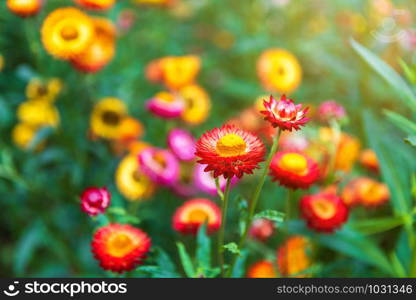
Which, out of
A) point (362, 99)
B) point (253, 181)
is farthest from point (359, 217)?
point (362, 99)

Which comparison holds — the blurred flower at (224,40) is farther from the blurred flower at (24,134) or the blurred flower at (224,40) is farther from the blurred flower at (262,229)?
the blurred flower at (262,229)

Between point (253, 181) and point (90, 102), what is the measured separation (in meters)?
0.64

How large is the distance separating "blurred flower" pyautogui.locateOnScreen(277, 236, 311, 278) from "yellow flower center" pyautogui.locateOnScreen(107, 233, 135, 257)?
46 cm

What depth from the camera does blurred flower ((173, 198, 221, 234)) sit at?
4.01 ft

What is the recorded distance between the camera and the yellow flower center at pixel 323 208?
1.16 metres

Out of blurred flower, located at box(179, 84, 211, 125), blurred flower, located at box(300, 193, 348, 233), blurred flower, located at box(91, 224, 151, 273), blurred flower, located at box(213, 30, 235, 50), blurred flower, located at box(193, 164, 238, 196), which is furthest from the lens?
blurred flower, located at box(213, 30, 235, 50)

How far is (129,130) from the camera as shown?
5.55 feet

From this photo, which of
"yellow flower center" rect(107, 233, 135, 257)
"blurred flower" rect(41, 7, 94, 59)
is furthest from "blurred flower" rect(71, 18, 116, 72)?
"yellow flower center" rect(107, 233, 135, 257)

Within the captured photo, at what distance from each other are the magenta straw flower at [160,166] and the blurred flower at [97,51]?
1.00 ft

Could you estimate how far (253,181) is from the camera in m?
1.84

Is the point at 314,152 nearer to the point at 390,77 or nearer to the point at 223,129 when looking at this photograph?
the point at 390,77

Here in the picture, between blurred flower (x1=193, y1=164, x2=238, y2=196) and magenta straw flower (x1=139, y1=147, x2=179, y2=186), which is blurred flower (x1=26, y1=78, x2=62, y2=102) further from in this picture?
blurred flower (x1=193, y1=164, x2=238, y2=196)

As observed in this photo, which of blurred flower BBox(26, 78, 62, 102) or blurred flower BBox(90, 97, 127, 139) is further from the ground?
blurred flower BBox(26, 78, 62, 102)

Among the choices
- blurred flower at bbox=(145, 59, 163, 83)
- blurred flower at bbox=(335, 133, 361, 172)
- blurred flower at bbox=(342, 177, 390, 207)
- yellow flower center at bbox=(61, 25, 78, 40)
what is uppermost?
blurred flower at bbox=(145, 59, 163, 83)
